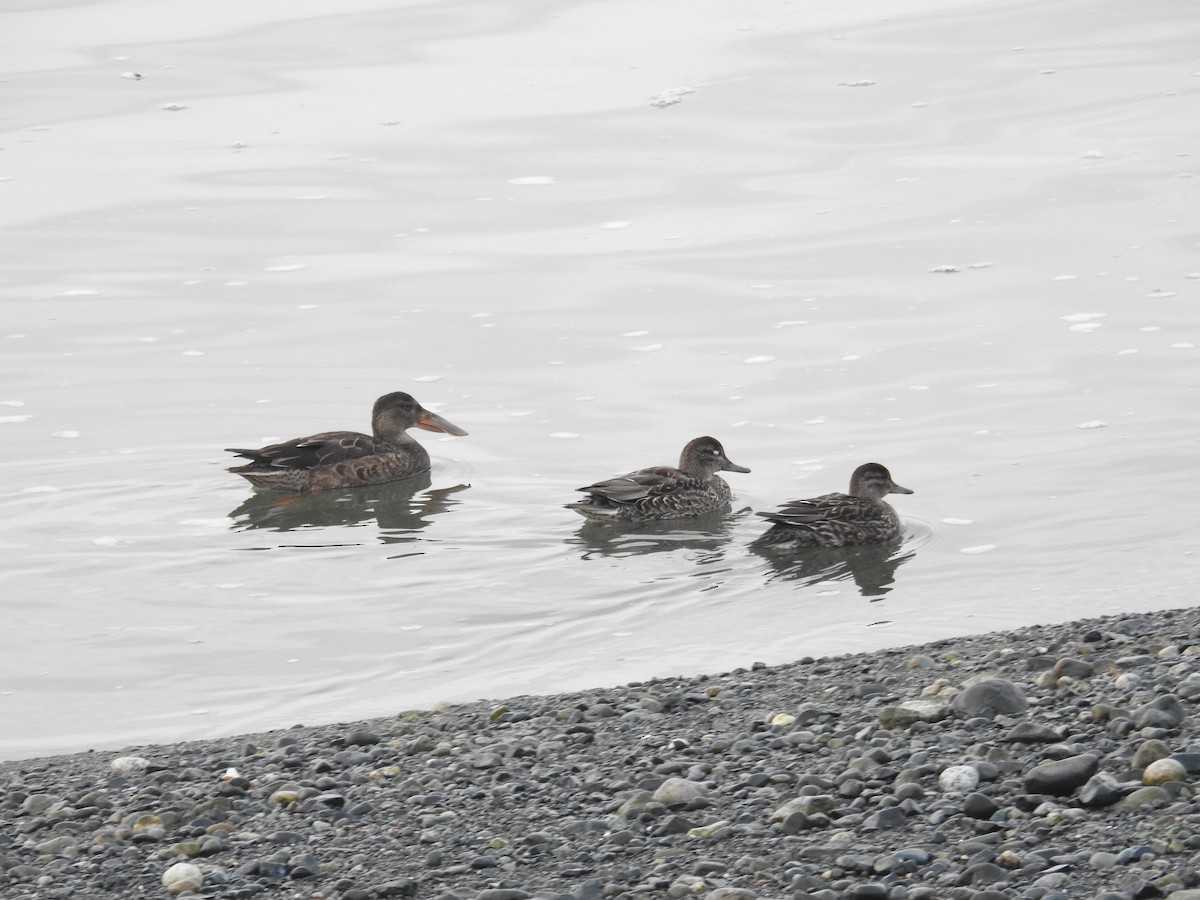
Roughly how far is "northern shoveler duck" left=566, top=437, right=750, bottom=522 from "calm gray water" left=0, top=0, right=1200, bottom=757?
169 millimetres

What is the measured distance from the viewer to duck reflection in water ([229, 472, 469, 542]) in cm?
1215

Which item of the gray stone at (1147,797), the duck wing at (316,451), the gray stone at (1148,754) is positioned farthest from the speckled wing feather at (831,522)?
the gray stone at (1147,797)

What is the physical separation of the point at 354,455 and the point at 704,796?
7693mm

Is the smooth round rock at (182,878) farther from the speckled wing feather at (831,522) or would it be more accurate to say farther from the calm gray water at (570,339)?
the speckled wing feather at (831,522)

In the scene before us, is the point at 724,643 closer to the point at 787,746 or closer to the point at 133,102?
the point at 787,746

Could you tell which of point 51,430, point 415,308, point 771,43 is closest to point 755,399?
point 415,308

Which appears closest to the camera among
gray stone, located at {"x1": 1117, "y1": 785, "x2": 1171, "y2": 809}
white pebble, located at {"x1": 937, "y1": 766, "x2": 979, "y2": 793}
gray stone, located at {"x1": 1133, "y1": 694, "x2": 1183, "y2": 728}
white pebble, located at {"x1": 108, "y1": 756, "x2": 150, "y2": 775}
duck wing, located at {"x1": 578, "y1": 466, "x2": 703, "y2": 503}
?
gray stone, located at {"x1": 1117, "y1": 785, "x2": 1171, "y2": 809}

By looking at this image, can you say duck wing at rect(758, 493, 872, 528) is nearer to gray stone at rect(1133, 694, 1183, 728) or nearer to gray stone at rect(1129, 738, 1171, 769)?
gray stone at rect(1133, 694, 1183, 728)

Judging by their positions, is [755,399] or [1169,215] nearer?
[755,399]

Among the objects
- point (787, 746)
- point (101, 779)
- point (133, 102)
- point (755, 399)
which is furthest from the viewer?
point (133, 102)

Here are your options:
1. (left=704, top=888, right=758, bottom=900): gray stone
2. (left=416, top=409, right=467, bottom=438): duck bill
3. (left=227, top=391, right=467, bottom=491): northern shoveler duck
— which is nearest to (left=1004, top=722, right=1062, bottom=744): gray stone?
(left=704, top=888, right=758, bottom=900): gray stone

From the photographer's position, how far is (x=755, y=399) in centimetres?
1354

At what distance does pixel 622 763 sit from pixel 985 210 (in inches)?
494

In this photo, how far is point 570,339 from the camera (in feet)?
49.4
